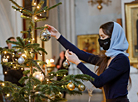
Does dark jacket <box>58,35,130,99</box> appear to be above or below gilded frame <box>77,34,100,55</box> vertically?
below

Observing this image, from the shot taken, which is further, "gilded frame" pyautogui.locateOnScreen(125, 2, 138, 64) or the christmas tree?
"gilded frame" pyautogui.locateOnScreen(125, 2, 138, 64)

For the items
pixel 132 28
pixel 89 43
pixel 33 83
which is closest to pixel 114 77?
pixel 33 83

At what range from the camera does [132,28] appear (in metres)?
6.12

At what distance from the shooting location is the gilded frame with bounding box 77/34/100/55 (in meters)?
8.39

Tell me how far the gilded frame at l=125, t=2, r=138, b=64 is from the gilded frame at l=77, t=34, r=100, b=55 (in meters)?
2.35

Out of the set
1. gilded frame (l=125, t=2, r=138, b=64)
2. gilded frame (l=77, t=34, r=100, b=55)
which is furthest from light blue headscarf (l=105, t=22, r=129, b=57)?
gilded frame (l=77, t=34, r=100, b=55)

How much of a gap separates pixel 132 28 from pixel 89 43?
2596 mm

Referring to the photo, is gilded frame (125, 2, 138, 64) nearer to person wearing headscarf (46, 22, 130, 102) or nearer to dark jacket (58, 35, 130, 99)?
person wearing headscarf (46, 22, 130, 102)

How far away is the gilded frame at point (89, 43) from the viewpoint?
8391 mm

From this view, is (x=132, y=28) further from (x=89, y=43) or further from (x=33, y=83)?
(x=33, y=83)

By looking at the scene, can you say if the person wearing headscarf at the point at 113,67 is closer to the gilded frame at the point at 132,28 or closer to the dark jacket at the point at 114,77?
the dark jacket at the point at 114,77

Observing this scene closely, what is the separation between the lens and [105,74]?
181 centimetres

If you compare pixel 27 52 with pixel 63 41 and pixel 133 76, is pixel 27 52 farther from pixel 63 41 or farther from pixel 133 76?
pixel 133 76

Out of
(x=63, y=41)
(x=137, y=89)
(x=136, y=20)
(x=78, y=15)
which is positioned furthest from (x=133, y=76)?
(x=63, y=41)
